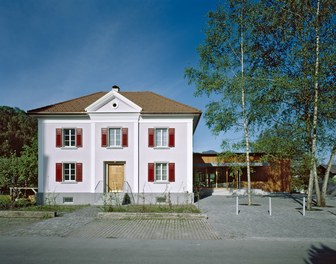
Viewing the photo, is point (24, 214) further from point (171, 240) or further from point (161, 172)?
point (161, 172)

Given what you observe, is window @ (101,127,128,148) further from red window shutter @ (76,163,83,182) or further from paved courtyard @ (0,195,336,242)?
paved courtyard @ (0,195,336,242)

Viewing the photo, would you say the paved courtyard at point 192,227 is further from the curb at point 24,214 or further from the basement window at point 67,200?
the basement window at point 67,200

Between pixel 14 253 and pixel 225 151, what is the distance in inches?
568

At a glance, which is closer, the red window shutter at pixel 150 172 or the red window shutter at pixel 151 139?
the red window shutter at pixel 150 172

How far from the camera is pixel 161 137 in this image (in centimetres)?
2111

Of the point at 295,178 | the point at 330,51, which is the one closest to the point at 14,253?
the point at 330,51

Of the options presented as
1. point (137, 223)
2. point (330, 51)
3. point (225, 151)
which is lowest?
point (137, 223)

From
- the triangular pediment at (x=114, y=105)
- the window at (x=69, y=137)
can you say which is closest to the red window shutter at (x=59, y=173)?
the window at (x=69, y=137)

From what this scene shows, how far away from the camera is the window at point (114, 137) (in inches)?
833

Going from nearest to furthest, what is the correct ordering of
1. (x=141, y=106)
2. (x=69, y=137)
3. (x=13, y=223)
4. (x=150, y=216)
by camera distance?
1. (x=13, y=223)
2. (x=150, y=216)
3. (x=69, y=137)
4. (x=141, y=106)

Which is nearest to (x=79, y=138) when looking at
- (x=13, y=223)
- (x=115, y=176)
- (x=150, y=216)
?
(x=115, y=176)

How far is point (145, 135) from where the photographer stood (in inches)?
828

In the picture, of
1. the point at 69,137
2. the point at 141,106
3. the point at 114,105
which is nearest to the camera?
the point at 114,105

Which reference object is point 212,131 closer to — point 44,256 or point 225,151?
point 225,151
